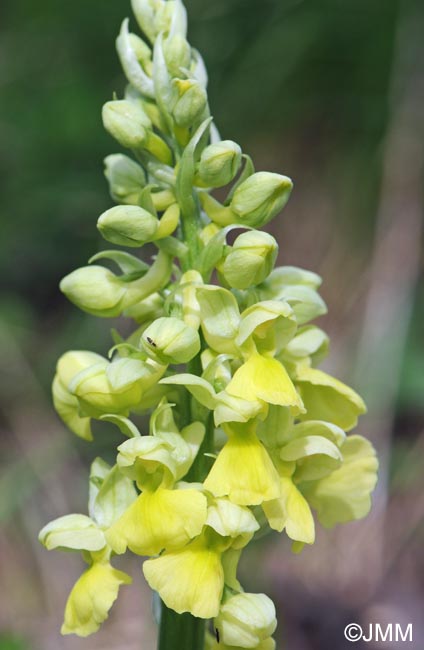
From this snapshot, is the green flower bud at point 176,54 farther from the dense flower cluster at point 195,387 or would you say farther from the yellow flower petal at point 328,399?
the yellow flower petal at point 328,399

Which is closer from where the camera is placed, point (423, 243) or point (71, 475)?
point (71, 475)

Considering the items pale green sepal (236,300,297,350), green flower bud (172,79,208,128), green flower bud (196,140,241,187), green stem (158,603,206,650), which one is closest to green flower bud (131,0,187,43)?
green flower bud (172,79,208,128)

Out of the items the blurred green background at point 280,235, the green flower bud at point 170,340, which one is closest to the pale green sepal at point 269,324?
the green flower bud at point 170,340

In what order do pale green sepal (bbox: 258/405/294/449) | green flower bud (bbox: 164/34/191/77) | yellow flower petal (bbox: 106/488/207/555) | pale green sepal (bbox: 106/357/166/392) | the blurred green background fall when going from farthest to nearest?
the blurred green background → green flower bud (bbox: 164/34/191/77) → pale green sepal (bbox: 258/405/294/449) → pale green sepal (bbox: 106/357/166/392) → yellow flower petal (bbox: 106/488/207/555)

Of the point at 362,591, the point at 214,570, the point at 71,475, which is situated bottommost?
the point at 362,591

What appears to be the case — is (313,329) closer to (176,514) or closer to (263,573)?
(176,514)

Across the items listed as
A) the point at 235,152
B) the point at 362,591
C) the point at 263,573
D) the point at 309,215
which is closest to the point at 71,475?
the point at 263,573

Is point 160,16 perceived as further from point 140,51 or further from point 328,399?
point 328,399

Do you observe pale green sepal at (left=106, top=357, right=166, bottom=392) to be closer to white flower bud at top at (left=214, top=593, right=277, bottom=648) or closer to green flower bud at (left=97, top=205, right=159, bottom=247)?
green flower bud at (left=97, top=205, right=159, bottom=247)
